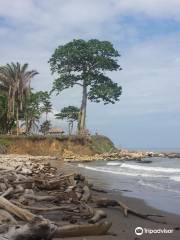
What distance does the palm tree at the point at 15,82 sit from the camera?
53.1 m

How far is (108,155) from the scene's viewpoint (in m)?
53.3

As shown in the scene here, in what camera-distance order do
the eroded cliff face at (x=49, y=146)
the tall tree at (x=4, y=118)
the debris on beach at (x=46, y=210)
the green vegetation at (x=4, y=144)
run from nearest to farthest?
the debris on beach at (x=46, y=210), the green vegetation at (x=4, y=144), the eroded cliff face at (x=49, y=146), the tall tree at (x=4, y=118)

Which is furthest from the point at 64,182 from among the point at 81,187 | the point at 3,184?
the point at 3,184

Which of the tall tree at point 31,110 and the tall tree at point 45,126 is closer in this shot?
the tall tree at point 31,110

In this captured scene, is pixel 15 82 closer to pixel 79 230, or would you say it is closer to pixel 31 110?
pixel 31 110

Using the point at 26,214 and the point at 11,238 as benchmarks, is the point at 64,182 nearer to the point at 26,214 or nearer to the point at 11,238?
the point at 26,214

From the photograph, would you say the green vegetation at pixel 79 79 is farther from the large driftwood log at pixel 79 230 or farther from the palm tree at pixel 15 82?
the large driftwood log at pixel 79 230

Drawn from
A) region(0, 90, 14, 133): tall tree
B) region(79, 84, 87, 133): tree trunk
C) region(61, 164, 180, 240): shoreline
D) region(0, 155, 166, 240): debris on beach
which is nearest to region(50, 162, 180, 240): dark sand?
region(61, 164, 180, 240): shoreline

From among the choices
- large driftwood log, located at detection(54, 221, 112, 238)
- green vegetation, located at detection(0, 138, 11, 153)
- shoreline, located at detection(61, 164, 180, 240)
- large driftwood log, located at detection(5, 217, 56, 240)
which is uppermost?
green vegetation, located at detection(0, 138, 11, 153)

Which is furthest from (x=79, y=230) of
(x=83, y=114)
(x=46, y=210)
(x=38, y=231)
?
(x=83, y=114)

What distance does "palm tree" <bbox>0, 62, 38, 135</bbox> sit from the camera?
53125 mm

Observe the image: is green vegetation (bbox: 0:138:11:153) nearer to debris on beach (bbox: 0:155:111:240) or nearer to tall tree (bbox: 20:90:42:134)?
tall tree (bbox: 20:90:42:134)

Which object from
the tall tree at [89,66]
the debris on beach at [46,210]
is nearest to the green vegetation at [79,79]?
the tall tree at [89,66]

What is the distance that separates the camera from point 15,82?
176ft
